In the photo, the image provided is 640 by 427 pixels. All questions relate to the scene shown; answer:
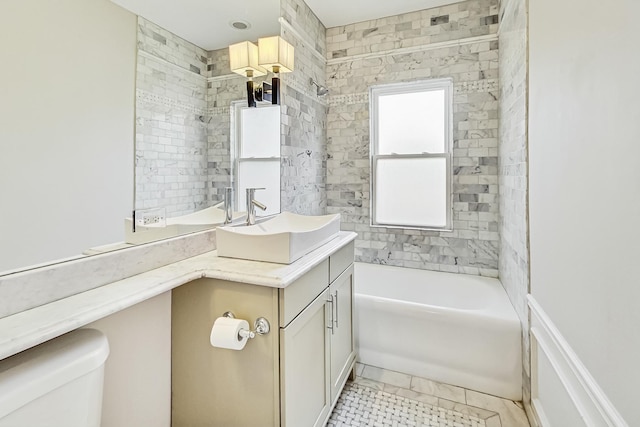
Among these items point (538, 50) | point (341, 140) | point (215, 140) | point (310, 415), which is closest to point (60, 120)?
point (215, 140)

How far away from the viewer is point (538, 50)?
1496 millimetres

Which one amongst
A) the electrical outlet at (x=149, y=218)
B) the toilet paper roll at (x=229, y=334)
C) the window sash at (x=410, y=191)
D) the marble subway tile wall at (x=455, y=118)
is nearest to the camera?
the toilet paper roll at (x=229, y=334)

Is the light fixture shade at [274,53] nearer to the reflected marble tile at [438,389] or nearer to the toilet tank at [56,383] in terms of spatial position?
the toilet tank at [56,383]

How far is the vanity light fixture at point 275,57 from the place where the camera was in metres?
1.94

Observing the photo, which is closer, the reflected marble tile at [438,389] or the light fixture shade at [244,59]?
the light fixture shade at [244,59]

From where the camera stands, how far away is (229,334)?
1.09 meters

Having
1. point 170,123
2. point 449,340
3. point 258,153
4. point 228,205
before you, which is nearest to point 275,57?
point 258,153

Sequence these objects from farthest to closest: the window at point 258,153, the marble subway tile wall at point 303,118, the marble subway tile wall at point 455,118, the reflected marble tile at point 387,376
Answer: the marble subway tile wall at point 455,118 < the marble subway tile wall at point 303,118 < the reflected marble tile at point 387,376 < the window at point 258,153

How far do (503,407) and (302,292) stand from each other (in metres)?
1.50

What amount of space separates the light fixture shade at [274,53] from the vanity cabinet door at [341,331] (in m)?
1.43

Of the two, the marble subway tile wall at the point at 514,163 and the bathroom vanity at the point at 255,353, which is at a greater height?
the marble subway tile wall at the point at 514,163

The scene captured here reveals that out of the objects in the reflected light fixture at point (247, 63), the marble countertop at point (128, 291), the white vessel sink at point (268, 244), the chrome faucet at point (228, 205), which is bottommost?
the marble countertop at point (128, 291)

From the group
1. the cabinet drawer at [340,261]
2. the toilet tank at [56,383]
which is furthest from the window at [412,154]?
the toilet tank at [56,383]

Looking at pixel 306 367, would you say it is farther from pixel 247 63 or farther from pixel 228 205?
pixel 247 63
